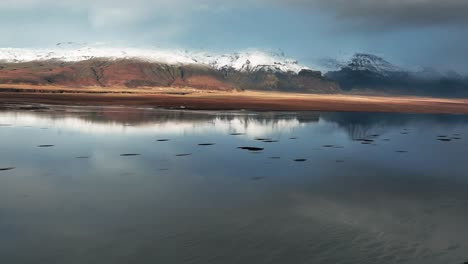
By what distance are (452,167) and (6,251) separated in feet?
73.2

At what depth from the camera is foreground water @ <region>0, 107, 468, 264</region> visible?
1039 centimetres

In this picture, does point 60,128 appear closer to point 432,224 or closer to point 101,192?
point 101,192

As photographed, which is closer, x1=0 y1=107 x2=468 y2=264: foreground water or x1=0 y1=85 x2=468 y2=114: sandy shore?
x1=0 y1=107 x2=468 y2=264: foreground water

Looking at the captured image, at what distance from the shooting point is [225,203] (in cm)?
1460

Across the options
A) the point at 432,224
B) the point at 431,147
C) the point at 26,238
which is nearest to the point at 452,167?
the point at 431,147

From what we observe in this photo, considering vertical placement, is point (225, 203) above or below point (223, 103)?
below

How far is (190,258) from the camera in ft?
32.0

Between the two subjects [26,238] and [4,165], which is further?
[4,165]

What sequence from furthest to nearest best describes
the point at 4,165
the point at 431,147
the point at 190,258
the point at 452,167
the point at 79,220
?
1. the point at 431,147
2. the point at 452,167
3. the point at 4,165
4. the point at 79,220
5. the point at 190,258

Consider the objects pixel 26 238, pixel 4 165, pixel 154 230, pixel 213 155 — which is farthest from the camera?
pixel 213 155

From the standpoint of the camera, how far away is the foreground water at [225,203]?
10.4 metres

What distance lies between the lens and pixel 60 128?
119 ft

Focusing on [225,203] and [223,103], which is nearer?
[225,203]

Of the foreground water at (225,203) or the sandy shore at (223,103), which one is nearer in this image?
→ the foreground water at (225,203)
